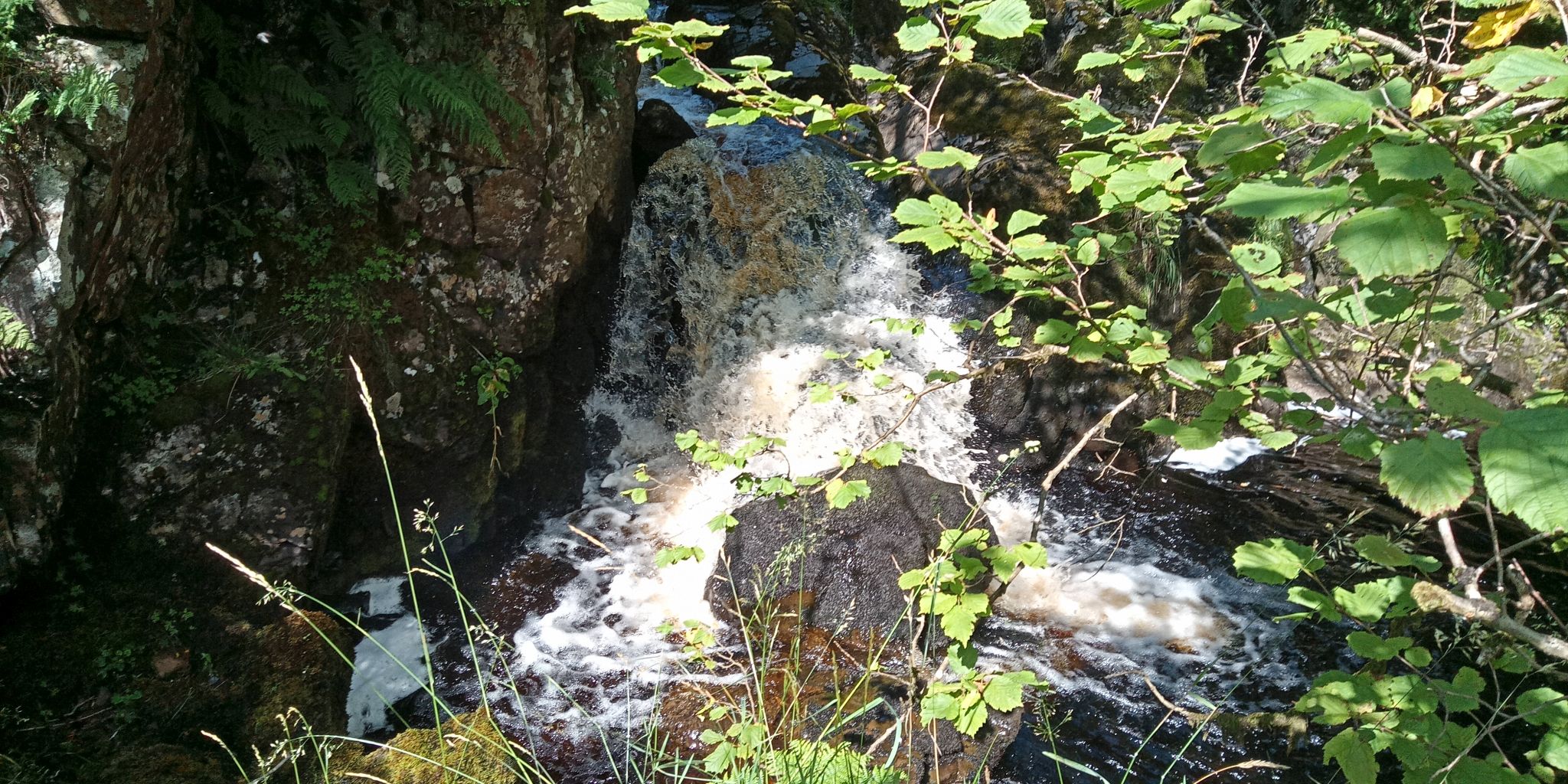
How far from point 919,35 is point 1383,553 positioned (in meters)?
1.53

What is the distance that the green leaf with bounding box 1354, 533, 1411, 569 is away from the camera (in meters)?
1.75

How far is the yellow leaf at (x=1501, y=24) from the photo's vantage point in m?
2.47

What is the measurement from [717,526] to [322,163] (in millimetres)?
3604

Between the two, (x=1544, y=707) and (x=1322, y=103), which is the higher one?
(x=1322, y=103)

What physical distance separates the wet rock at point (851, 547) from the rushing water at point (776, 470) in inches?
13.4

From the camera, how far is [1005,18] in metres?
1.68

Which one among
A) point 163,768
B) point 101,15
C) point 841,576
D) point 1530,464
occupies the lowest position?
point 841,576

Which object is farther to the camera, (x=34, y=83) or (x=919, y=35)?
(x=34, y=83)

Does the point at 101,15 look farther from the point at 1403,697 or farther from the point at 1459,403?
the point at 1403,697

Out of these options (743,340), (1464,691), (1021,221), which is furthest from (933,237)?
(743,340)

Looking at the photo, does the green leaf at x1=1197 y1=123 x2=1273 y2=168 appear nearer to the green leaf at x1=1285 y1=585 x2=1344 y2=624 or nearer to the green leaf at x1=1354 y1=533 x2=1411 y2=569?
the green leaf at x1=1354 y1=533 x2=1411 y2=569

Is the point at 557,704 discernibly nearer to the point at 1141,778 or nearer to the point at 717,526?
the point at 717,526

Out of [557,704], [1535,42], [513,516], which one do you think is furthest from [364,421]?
[1535,42]

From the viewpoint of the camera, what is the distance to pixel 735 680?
4266mm
